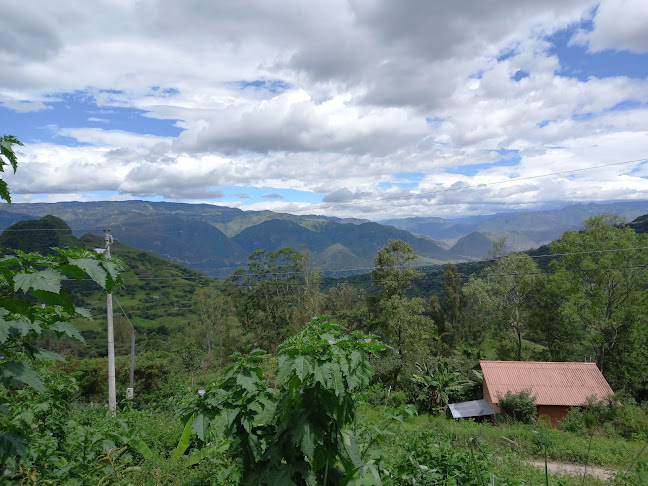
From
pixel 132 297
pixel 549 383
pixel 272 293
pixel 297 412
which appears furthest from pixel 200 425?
Answer: pixel 132 297

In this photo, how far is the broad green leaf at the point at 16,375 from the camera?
1447 millimetres

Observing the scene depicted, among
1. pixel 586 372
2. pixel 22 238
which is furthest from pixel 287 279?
pixel 22 238

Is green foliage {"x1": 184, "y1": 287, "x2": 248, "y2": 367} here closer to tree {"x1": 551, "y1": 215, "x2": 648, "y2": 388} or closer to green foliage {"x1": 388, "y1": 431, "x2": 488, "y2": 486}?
tree {"x1": 551, "y1": 215, "x2": 648, "y2": 388}

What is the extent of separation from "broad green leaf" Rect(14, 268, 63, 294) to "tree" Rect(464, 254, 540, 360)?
32.4m

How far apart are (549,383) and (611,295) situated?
9021 mm

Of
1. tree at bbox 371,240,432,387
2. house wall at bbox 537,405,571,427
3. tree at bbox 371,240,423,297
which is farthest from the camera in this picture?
tree at bbox 371,240,423,297

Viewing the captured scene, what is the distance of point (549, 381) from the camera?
19469 mm

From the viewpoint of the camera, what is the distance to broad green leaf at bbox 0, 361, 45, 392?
145 cm

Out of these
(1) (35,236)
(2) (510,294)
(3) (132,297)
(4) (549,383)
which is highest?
(1) (35,236)

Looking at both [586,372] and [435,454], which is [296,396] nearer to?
[435,454]

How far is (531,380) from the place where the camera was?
19.8 meters

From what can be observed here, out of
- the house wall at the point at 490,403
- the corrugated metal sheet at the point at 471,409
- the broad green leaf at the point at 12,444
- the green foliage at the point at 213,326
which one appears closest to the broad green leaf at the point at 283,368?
the broad green leaf at the point at 12,444

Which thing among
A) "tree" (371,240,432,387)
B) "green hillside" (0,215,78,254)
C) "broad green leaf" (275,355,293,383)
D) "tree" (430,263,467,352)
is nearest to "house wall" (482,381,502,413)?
"tree" (371,240,432,387)

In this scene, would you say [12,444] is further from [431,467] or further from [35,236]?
[35,236]
